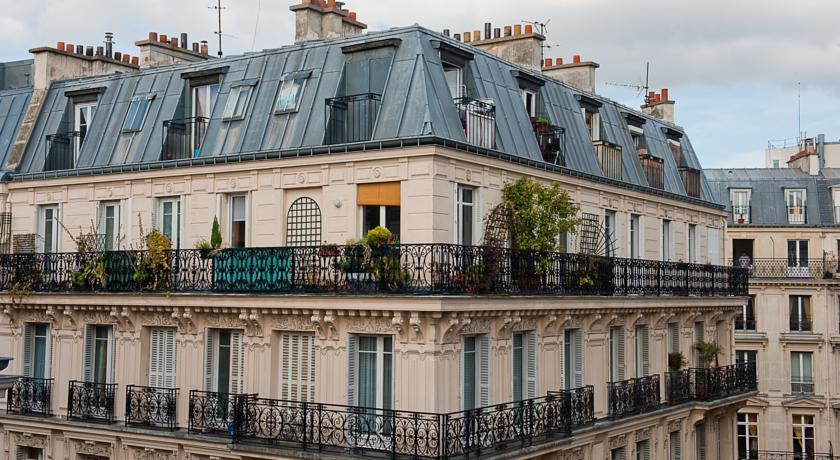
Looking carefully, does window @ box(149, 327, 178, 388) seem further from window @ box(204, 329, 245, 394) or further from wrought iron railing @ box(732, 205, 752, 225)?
wrought iron railing @ box(732, 205, 752, 225)

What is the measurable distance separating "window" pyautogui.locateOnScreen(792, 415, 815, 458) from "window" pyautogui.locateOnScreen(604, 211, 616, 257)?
24.2 meters

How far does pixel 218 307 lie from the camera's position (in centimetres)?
1989

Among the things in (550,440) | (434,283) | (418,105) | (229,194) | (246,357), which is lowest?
(550,440)

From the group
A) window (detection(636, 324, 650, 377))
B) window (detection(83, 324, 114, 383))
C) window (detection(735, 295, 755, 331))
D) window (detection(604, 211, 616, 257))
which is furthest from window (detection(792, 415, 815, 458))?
window (detection(83, 324, 114, 383))

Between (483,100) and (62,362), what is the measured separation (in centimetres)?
1068

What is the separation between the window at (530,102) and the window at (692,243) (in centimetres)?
857

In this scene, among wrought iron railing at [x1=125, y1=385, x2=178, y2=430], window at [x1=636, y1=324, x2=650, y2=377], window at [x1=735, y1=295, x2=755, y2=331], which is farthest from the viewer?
window at [x1=735, y1=295, x2=755, y2=331]

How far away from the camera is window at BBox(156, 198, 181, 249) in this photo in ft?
71.3

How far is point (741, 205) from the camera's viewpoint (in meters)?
46.8

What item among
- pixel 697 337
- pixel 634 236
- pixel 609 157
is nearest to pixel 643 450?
pixel 697 337

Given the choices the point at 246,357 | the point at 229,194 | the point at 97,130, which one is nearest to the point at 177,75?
the point at 97,130

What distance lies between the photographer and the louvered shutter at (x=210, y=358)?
815 inches

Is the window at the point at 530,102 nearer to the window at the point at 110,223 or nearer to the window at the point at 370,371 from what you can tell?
the window at the point at 370,371

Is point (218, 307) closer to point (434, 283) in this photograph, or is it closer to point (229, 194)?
point (229, 194)
